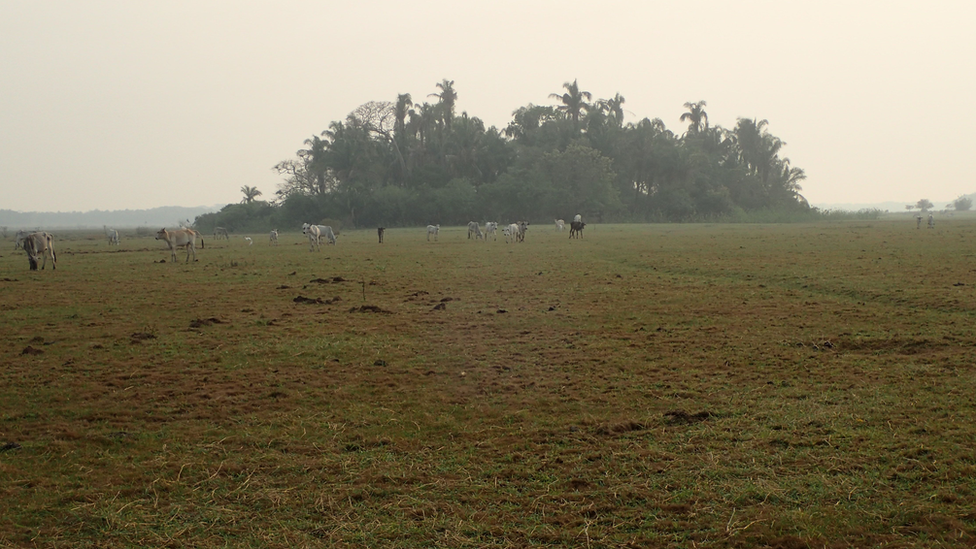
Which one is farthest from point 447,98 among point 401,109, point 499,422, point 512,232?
point 499,422

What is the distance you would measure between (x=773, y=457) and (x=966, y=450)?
4.57ft

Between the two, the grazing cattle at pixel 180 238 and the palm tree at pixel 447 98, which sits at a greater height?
the palm tree at pixel 447 98

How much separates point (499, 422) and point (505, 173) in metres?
75.5

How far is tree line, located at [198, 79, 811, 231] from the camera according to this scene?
76.6m

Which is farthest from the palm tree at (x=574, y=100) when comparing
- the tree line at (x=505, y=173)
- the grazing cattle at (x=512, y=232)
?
the grazing cattle at (x=512, y=232)

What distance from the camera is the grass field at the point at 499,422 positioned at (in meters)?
4.59

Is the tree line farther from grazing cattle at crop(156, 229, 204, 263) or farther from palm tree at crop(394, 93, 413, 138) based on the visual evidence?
grazing cattle at crop(156, 229, 204, 263)

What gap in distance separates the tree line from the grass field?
63003 millimetres

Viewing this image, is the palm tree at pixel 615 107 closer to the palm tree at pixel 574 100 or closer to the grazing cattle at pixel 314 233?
the palm tree at pixel 574 100

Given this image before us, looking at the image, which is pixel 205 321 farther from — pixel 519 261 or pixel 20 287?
pixel 519 261

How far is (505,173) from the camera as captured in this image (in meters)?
81.0

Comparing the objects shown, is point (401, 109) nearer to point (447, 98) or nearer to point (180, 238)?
point (447, 98)

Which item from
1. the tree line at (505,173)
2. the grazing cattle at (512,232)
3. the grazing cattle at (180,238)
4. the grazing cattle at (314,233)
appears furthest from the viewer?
the tree line at (505,173)

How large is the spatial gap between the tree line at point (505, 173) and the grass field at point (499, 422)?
6300 centimetres
